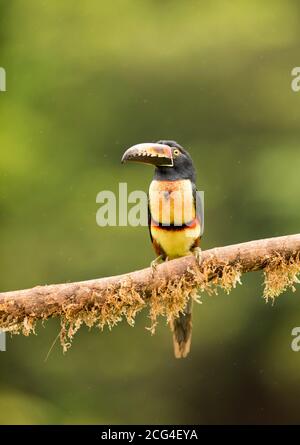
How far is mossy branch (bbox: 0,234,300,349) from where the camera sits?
4781mm

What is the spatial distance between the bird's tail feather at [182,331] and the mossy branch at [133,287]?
514 millimetres

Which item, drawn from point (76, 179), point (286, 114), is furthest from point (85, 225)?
point (286, 114)

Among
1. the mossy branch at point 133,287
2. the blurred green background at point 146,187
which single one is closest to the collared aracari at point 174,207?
the mossy branch at point 133,287

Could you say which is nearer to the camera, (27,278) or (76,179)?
(27,278)

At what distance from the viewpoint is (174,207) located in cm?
533

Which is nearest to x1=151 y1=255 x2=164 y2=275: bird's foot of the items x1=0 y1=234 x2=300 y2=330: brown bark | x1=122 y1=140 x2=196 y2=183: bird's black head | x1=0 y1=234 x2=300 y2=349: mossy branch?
x1=0 y1=234 x2=300 y2=349: mossy branch

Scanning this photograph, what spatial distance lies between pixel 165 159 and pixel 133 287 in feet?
3.01

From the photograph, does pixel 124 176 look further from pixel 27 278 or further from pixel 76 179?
pixel 27 278

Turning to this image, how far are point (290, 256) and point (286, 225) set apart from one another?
5531 mm

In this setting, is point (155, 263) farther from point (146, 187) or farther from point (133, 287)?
point (146, 187)

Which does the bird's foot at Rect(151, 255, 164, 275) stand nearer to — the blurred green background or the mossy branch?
the mossy branch

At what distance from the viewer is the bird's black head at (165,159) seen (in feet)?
17.4
